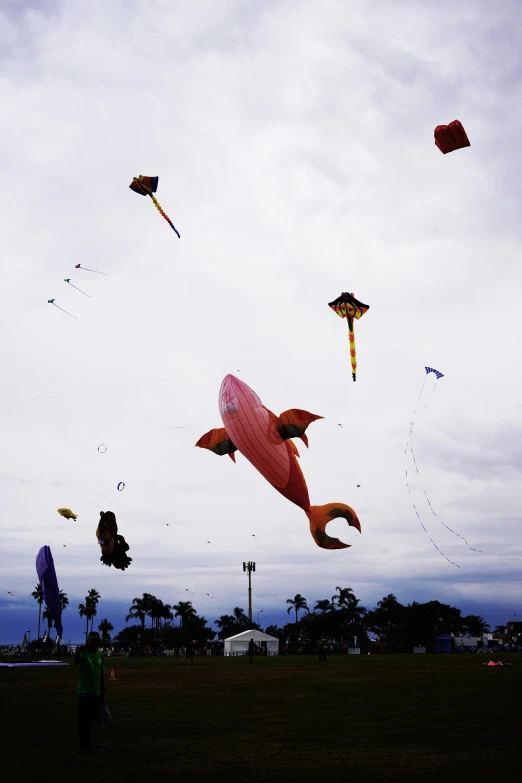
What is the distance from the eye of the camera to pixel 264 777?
8.27m

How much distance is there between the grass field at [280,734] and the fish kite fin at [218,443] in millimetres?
7129

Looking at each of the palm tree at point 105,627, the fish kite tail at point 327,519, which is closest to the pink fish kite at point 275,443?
the fish kite tail at point 327,519

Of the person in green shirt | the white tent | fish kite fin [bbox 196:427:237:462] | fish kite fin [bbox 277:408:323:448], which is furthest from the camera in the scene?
the white tent

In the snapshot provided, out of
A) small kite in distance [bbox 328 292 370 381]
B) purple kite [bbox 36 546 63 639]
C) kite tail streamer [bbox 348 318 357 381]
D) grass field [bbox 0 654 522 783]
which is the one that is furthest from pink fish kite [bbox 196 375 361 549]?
purple kite [bbox 36 546 63 639]

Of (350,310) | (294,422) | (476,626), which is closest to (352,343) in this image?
(350,310)

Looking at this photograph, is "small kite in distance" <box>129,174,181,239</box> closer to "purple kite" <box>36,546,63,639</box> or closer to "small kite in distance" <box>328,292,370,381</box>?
"small kite in distance" <box>328,292,370,381</box>

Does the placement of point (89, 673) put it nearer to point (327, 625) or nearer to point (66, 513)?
point (66, 513)

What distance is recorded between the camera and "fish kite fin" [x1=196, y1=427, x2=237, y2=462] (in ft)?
76.4

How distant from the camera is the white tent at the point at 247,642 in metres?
65.1

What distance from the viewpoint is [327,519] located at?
72.3 ft

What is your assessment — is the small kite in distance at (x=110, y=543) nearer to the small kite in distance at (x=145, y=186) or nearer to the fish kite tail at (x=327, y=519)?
the fish kite tail at (x=327, y=519)

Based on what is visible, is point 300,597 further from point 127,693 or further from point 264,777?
point 264,777

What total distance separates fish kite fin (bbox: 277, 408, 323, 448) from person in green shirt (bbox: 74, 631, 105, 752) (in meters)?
9.89

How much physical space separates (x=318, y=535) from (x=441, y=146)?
Answer: 1151 cm
